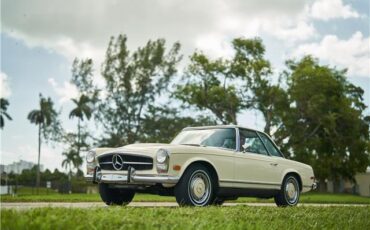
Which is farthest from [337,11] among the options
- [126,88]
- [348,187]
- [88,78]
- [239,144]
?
[348,187]

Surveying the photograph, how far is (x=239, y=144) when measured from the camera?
10.4m

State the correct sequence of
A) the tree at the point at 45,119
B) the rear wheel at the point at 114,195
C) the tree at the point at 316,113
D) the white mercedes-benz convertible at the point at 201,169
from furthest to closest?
the tree at the point at 45,119 → the tree at the point at 316,113 → the rear wheel at the point at 114,195 → the white mercedes-benz convertible at the point at 201,169

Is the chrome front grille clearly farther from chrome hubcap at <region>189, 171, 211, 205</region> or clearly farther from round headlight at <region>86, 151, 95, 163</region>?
chrome hubcap at <region>189, 171, 211, 205</region>

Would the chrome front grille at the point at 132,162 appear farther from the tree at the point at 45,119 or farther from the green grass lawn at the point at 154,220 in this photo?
the tree at the point at 45,119

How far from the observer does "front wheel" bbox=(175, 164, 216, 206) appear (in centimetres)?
876

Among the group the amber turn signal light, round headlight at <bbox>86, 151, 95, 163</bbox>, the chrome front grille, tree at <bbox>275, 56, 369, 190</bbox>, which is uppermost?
tree at <bbox>275, 56, 369, 190</bbox>

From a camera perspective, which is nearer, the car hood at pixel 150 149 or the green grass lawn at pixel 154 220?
the green grass lawn at pixel 154 220

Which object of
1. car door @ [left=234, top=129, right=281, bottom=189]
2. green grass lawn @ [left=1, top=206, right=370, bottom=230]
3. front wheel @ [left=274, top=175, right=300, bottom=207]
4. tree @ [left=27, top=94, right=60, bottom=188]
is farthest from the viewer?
tree @ [left=27, top=94, right=60, bottom=188]

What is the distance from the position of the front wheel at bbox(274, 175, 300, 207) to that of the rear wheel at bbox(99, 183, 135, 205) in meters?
3.14

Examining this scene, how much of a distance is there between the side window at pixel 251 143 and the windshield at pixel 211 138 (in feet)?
0.73

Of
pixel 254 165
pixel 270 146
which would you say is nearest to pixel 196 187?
pixel 254 165

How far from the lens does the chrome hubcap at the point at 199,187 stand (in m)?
8.93

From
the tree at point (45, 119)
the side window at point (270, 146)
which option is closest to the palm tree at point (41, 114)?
the tree at point (45, 119)

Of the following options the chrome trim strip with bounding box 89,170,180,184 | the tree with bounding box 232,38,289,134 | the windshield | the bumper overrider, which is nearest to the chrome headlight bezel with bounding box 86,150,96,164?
the bumper overrider
